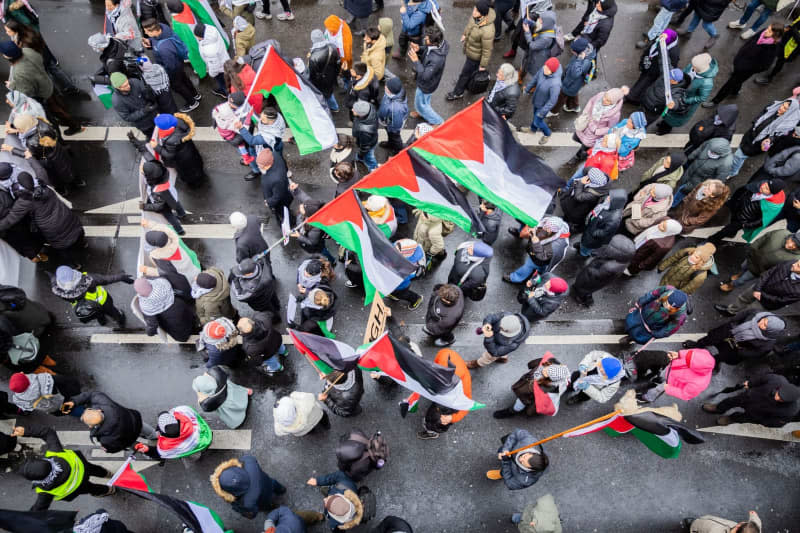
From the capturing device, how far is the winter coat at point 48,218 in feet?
25.8

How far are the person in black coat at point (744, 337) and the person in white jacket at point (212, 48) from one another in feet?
31.4

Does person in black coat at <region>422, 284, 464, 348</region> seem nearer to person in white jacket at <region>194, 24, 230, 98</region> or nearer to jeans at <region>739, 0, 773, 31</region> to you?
person in white jacket at <region>194, 24, 230, 98</region>

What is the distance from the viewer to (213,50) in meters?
10.1

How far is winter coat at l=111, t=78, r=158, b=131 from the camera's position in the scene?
901 cm

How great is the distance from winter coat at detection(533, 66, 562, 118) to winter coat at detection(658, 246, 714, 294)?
11.8ft

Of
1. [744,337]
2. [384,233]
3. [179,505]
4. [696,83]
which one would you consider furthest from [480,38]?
[179,505]

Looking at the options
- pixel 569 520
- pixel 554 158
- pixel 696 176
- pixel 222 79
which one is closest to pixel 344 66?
pixel 222 79

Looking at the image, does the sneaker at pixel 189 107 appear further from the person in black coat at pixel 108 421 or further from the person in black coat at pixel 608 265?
the person in black coat at pixel 608 265

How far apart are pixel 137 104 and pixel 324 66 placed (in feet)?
10.5

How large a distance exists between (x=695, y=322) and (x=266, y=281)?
694cm

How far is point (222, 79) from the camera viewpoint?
1088 centimetres

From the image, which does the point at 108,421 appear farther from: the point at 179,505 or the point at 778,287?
the point at 778,287

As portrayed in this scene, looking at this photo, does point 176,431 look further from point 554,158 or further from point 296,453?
point 554,158

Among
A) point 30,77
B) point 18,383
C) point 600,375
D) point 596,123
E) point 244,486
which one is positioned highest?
point 30,77
